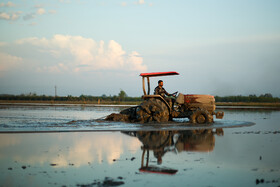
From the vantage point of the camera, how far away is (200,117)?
57.6ft

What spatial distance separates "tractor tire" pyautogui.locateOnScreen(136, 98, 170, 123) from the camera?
58.8 feet

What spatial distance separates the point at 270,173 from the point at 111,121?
13.0 m

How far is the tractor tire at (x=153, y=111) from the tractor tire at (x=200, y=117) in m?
1.44

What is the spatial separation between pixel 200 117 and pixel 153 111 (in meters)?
2.54

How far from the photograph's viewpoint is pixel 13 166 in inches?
276

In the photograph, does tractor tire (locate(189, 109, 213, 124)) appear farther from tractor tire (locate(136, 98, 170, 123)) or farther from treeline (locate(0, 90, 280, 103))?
treeline (locate(0, 90, 280, 103))

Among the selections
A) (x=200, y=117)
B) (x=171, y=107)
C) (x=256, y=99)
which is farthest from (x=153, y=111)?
(x=256, y=99)

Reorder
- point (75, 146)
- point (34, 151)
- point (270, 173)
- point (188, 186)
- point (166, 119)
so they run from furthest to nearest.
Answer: point (166, 119) → point (75, 146) → point (34, 151) → point (270, 173) → point (188, 186)

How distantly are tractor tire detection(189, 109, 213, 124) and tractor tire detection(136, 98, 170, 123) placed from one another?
56.8 inches

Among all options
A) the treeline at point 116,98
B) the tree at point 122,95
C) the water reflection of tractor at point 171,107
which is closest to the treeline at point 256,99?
the treeline at point 116,98

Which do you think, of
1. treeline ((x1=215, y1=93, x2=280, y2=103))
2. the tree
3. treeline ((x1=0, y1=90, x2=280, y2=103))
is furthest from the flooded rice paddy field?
the tree

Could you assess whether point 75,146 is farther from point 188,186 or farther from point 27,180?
point 188,186

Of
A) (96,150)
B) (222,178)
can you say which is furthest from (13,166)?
(222,178)

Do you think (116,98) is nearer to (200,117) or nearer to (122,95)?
(122,95)
